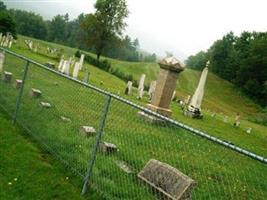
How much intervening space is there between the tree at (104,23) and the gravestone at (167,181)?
1984 inches

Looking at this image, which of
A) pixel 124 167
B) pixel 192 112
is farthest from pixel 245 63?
pixel 124 167

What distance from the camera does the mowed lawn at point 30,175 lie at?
5.90 m

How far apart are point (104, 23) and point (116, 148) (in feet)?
164

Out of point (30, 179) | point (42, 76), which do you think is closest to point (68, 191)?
point (30, 179)

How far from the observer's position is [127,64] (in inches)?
2445

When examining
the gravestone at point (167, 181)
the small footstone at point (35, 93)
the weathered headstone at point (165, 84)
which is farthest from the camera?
the weathered headstone at point (165, 84)

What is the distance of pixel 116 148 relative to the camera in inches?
302

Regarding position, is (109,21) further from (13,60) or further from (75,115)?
(75,115)

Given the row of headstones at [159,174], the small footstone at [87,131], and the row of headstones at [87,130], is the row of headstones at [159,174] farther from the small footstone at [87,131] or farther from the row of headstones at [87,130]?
the small footstone at [87,131]

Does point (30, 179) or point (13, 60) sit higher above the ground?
point (13, 60)

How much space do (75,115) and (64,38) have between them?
127 metres

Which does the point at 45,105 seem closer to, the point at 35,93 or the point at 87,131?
the point at 35,93

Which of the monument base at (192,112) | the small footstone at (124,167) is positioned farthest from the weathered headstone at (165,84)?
the small footstone at (124,167)

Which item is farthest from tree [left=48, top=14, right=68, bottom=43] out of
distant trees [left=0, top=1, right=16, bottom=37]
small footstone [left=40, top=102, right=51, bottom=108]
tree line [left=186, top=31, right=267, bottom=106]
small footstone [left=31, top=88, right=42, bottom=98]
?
small footstone [left=40, top=102, right=51, bottom=108]
